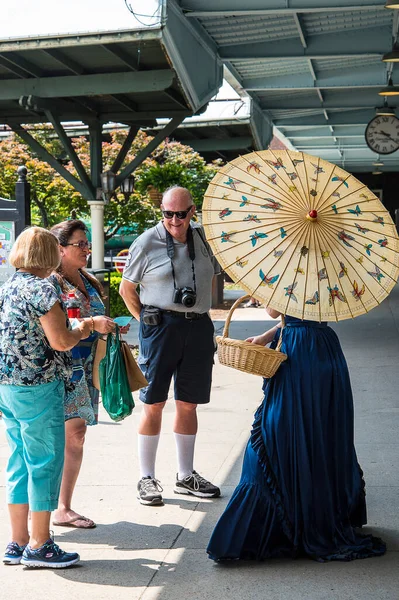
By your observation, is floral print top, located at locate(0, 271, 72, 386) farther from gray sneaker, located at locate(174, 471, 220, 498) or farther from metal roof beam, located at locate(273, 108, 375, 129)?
metal roof beam, located at locate(273, 108, 375, 129)

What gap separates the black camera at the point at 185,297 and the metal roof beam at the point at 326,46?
7527 mm

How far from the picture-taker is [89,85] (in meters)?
12.3

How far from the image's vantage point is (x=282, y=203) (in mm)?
4410

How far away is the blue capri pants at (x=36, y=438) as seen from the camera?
421cm

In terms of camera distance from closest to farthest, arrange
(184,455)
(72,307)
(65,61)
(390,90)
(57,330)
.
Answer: (57,330)
(72,307)
(184,455)
(65,61)
(390,90)

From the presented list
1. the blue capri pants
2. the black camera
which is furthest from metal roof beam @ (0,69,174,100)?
the blue capri pants

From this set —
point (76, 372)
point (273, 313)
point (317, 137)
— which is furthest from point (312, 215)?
point (317, 137)

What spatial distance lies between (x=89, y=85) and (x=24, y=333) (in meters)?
8.75

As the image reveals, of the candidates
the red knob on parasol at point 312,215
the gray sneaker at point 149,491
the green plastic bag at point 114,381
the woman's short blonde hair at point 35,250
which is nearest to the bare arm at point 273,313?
the red knob on parasol at point 312,215

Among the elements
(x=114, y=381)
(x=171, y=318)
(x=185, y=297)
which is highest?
(x=185, y=297)

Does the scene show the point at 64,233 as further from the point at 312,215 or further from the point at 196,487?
the point at 196,487

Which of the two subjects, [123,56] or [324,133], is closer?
[123,56]

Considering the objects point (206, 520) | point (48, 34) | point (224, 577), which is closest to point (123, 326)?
point (206, 520)

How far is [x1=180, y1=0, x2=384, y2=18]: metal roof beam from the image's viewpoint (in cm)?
969
